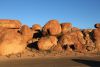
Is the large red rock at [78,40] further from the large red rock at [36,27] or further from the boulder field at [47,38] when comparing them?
the large red rock at [36,27]

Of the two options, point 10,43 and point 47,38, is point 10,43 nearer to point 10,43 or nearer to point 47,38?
point 10,43

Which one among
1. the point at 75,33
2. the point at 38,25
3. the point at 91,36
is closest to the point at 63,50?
the point at 75,33

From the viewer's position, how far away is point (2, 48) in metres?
37.5

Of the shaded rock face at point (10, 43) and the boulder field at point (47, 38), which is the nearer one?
the shaded rock face at point (10, 43)

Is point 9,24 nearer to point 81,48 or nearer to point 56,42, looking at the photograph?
point 56,42

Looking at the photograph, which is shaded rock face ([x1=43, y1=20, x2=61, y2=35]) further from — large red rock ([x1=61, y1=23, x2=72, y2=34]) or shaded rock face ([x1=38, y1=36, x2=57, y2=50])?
shaded rock face ([x1=38, y1=36, x2=57, y2=50])

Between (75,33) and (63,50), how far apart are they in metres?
5.69

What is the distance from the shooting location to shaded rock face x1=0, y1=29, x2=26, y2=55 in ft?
123

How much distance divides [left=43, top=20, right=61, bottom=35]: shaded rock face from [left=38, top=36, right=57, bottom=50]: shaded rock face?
3065 mm

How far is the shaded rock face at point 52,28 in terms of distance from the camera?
45.8 metres

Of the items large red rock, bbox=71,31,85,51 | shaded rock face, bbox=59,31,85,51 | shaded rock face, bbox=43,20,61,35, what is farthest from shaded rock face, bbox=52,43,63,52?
shaded rock face, bbox=43,20,61,35

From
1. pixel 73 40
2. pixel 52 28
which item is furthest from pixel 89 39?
pixel 52 28

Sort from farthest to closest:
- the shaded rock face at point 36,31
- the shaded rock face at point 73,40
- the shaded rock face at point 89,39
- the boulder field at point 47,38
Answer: the shaded rock face at point 36,31, the shaded rock face at point 89,39, the shaded rock face at point 73,40, the boulder field at point 47,38

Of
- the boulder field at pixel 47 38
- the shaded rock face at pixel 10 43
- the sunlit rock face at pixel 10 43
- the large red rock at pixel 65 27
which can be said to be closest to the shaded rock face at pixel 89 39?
the boulder field at pixel 47 38
